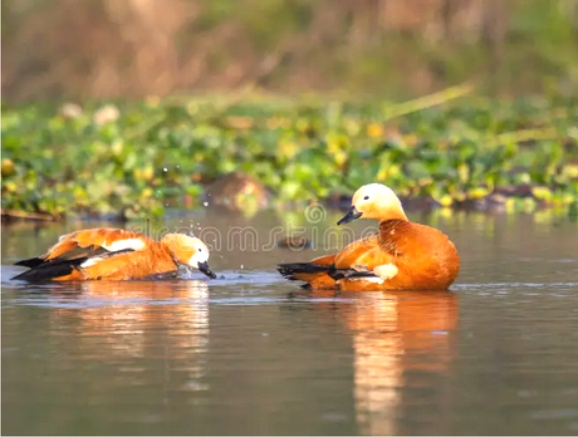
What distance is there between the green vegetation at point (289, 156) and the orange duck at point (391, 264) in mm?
5401

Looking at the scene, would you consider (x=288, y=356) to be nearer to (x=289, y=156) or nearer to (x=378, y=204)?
(x=378, y=204)

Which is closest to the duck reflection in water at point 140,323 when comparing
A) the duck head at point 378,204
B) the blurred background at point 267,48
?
the duck head at point 378,204

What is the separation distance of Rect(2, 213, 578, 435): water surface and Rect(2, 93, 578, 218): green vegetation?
5409 millimetres

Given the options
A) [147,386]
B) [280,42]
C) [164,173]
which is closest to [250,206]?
[164,173]

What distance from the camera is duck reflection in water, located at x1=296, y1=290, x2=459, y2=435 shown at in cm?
705

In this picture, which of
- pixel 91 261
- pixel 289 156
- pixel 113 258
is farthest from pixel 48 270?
pixel 289 156

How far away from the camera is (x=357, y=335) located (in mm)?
8859

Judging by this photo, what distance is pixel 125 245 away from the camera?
→ 1146 centimetres

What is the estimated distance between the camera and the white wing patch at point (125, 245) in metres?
11.5

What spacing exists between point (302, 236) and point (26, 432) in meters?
8.03

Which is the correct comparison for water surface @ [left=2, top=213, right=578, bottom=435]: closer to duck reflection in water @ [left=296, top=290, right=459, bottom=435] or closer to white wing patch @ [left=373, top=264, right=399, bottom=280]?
duck reflection in water @ [left=296, top=290, right=459, bottom=435]

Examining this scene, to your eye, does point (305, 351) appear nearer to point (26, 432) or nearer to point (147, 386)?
point (147, 386)

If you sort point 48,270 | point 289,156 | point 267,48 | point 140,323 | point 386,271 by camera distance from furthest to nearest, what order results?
point 267,48
point 289,156
point 48,270
point 386,271
point 140,323

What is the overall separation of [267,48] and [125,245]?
62.2ft
